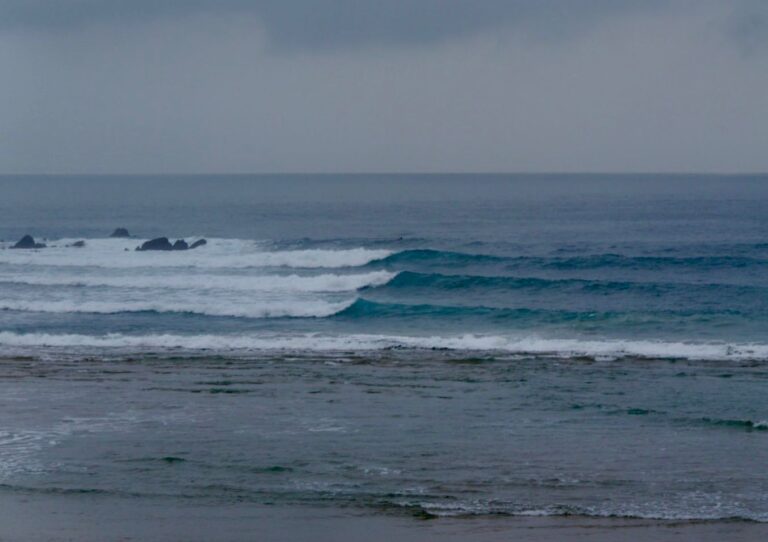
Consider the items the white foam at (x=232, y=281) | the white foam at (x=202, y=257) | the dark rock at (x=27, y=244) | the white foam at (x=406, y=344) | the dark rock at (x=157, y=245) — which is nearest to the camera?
the white foam at (x=406, y=344)

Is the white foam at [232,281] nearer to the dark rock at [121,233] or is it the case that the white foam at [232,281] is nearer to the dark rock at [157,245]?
the dark rock at [157,245]

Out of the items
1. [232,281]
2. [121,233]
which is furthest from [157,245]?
[232,281]

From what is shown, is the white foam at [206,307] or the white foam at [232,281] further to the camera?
the white foam at [232,281]

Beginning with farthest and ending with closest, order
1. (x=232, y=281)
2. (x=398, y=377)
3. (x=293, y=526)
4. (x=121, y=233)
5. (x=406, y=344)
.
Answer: (x=121, y=233) → (x=232, y=281) → (x=406, y=344) → (x=398, y=377) → (x=293, y=526)

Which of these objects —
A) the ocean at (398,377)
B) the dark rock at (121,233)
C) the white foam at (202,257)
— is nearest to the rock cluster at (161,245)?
the white foam at (202,257)

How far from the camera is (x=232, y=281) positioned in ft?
121

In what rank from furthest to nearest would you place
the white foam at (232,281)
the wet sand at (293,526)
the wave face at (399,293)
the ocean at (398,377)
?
1. the white foam at (232,281)
2. the wave face at (399,293)
3. the ocean at (398,377)
4. the wet sand at (293,526)

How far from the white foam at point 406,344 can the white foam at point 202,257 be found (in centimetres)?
1497

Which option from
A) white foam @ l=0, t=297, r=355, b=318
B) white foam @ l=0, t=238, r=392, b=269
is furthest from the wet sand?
white foam @ l=0, t=238, r=392, b=269

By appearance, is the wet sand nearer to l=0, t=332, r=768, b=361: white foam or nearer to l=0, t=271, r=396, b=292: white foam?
l=0, t=332, r=768, b=361: white foam

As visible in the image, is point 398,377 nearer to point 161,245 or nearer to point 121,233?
point 161,245

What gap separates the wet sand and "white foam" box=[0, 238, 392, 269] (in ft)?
96.2

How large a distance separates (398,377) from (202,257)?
2530 centimetres

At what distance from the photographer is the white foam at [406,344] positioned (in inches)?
981
